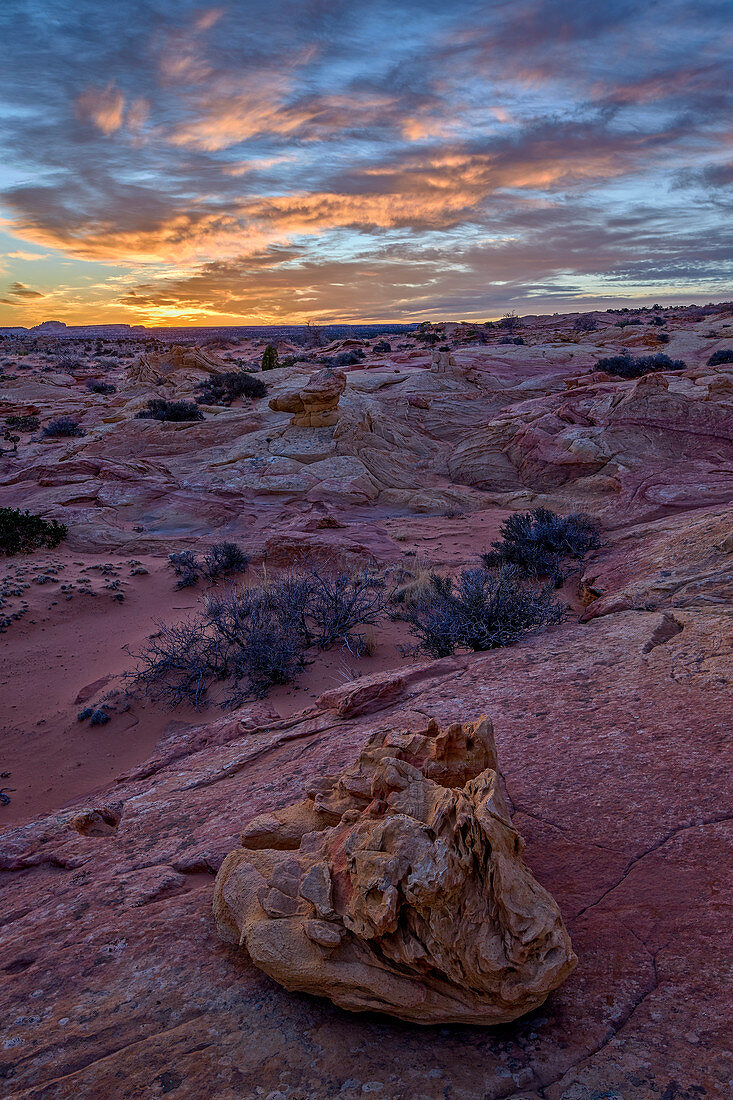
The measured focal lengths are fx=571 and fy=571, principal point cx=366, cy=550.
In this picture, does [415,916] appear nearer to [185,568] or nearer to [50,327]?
[185,568]

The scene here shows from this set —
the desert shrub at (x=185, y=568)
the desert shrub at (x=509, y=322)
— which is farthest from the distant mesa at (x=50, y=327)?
the desert shrub at (x=185, y=568)

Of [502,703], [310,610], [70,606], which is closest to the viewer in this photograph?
[502,703]

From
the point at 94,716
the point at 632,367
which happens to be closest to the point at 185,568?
the point at 94,716

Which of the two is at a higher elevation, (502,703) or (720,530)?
(720,530)

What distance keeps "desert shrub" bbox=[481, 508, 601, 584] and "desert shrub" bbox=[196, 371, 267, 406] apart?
47.6 ft

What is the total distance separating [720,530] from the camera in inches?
248

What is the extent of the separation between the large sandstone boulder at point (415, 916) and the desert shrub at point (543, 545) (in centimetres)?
647

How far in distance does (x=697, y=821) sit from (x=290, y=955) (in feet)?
6.26

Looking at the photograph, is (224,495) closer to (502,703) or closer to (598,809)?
(502,703)

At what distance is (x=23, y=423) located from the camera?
72.0 feet

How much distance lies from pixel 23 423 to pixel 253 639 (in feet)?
65.5

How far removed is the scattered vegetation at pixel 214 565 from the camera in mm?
10438

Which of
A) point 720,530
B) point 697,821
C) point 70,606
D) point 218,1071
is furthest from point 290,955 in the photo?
point 70,606

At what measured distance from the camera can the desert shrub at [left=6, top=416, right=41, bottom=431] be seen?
21609 mm
